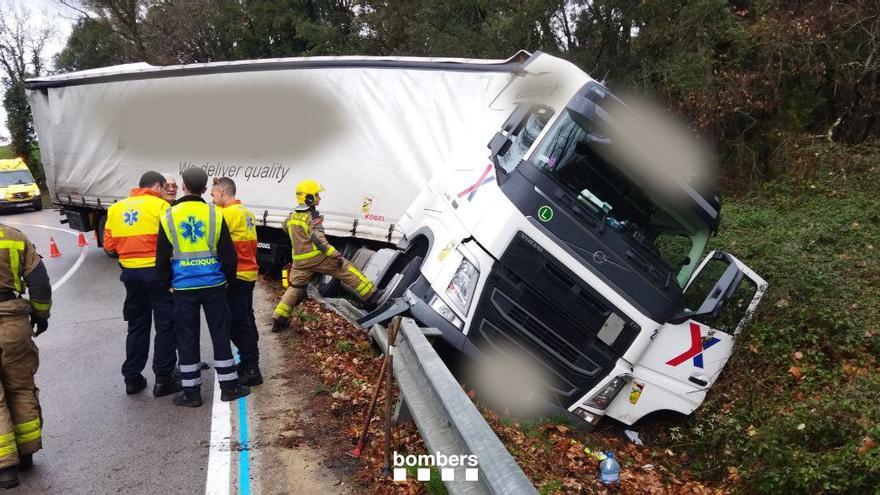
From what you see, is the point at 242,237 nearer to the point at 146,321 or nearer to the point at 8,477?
the point at 146,321

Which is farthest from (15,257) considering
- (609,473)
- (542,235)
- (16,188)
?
(16,188)

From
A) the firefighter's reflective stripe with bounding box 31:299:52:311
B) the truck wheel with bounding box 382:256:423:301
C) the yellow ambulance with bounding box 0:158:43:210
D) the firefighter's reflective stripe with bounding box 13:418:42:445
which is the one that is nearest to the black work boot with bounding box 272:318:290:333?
the truck wheel with bounding box 382:256:423:301

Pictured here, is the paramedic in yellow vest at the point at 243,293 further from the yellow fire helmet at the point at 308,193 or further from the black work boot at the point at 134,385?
the yellow fire helmet at the point at 308,193

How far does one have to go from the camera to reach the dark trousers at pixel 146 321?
16.2 ft

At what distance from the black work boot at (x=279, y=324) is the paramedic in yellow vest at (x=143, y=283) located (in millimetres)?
1506

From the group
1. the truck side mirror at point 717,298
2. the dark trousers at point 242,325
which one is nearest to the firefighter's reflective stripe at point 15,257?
the dark trousers at point 242,325

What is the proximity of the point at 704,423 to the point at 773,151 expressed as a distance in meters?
6.95

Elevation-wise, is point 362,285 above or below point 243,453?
above

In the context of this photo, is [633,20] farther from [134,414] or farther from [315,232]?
[134,414]

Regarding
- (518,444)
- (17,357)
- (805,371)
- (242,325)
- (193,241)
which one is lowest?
(17,357)

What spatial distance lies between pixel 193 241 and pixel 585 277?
2.91 m

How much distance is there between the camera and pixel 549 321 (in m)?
4.71

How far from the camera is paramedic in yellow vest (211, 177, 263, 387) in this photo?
5129 mm

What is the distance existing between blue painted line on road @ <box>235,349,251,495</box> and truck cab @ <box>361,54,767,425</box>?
1.34 metres
